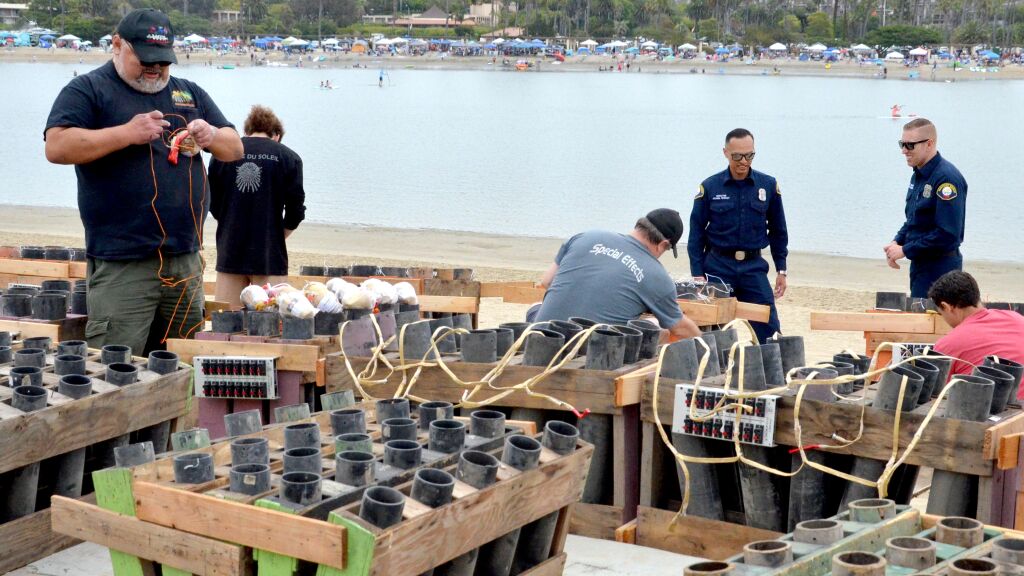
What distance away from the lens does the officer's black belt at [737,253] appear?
9.67 metres

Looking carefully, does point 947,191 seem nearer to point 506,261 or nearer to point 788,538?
point 788,538

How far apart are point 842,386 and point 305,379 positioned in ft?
8.58

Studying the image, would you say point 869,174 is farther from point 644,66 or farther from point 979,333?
point 644,66

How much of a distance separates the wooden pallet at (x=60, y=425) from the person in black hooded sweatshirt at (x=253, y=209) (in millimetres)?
2895

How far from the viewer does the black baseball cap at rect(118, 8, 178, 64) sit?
21.4ft

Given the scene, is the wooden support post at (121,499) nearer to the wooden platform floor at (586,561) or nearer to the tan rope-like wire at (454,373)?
the wooden platform floor at (586,561)

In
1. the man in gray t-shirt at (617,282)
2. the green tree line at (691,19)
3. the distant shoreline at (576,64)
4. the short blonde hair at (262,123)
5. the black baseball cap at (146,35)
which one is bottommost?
the man in gray t-shirt at (617,282)

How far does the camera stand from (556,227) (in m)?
30.4

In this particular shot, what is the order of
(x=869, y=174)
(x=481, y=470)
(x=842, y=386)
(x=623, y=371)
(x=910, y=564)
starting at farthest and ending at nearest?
(x=869, y=174), (x=623, y=371), (x=842, y=386), (x=481, y=470), (x=910, y=564)

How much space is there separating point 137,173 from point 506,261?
15.0 metres

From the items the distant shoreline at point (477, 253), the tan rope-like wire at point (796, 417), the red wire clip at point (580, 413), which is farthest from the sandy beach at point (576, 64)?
the tan rope-like wire at point (796, 417)

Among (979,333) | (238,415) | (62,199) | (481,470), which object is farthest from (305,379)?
(62,199)

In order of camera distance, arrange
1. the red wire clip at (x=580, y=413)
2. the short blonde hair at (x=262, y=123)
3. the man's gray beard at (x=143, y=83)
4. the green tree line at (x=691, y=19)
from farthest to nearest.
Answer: the green tree line at (x=691, y=19) → the short blonde hair at (x=262, y=123) → the man's gray beard at (x=143, y=83) → the red wire clip at (x=580, y=413)

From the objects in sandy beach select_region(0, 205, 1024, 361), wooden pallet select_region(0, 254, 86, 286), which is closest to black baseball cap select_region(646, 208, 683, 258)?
wooden pallet select_region(0, 254, 86, 286)
